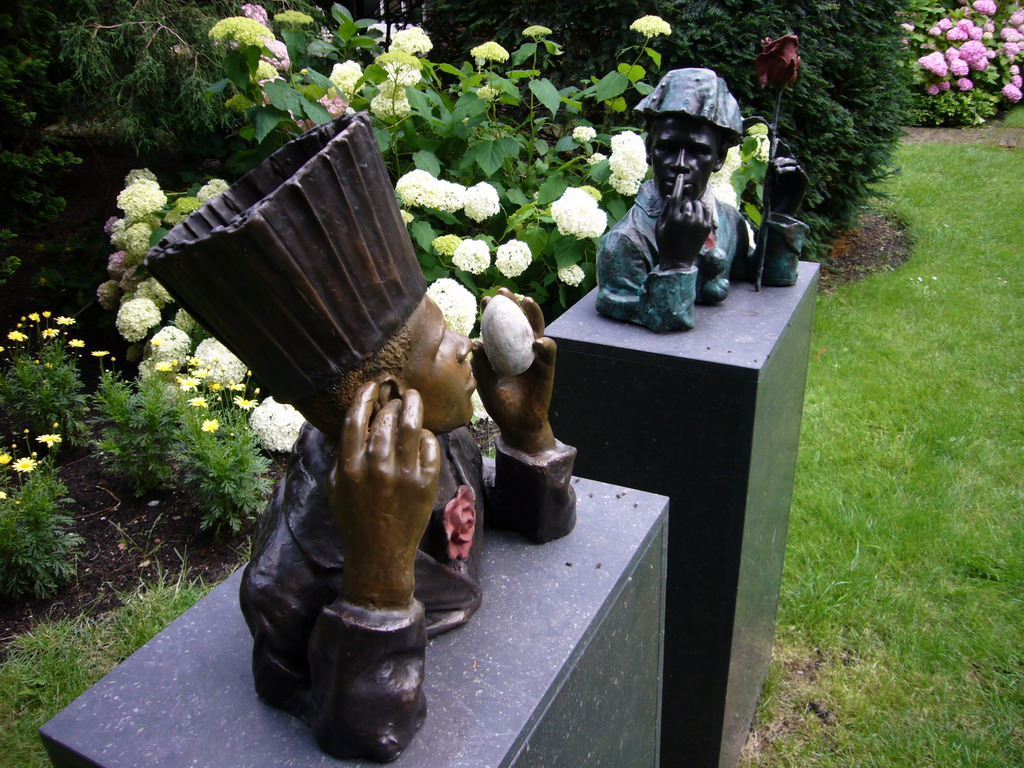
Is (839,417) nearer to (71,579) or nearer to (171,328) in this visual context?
(171,328)

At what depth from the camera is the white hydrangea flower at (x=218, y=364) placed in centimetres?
332

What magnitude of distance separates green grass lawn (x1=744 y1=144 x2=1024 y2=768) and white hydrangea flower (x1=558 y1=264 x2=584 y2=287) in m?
1.43

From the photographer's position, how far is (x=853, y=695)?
2791mm

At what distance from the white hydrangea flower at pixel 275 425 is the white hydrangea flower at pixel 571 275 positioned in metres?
1.20

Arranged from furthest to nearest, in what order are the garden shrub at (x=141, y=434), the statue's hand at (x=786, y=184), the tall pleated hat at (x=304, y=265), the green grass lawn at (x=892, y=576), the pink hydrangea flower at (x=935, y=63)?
the pink hydrangea flower at (x=935, y=63)
the garden shrub at (x=141, y=434)
the green grass lawn at (x=892, y=576)
the statue's hand at (x=786, y=184)
the tall pleated hat at (x=304, y=265)

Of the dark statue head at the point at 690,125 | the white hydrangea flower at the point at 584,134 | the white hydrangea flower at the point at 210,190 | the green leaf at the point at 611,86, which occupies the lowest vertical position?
the white hydrangea flower at the point at 210,190

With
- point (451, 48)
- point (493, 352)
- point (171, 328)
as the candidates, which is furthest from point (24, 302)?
point (493, 352)

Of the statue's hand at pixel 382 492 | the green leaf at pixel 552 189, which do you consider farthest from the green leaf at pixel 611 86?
the statue's hand at pixel 382 492

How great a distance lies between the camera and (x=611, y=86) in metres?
3.69

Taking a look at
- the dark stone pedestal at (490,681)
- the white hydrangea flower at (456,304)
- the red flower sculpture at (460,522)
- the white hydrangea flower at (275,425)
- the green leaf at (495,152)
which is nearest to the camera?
the dark stone pedestal at (490,681)

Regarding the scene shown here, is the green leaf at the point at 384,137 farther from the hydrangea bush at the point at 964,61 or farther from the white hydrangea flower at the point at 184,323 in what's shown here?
the hydrangea bush at the point at 964,61

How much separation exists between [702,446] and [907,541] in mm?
1815

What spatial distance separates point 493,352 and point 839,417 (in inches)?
140

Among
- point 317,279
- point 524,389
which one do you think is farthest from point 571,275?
point 317,279
